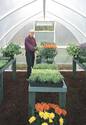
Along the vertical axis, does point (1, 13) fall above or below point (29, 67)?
above

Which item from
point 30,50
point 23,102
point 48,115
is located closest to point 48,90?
point 48,115

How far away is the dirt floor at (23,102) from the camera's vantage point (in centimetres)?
677

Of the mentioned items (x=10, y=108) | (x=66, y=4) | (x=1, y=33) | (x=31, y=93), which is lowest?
(x=10, y=108)

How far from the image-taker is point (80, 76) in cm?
1276

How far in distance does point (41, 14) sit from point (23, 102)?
9771 mm

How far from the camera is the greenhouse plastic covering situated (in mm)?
13906

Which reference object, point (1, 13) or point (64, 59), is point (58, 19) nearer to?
point (64, 59)

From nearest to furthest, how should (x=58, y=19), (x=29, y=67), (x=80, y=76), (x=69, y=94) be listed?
(x=69, y=94)
(x=29, y=67)
(x=80, y=76)
(x=58, y=19)

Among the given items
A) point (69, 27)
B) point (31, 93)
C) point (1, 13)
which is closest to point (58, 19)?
point (69, 27)

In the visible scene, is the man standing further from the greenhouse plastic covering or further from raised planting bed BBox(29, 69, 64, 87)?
raised planting bed BBox(29, 69, 64, 87)

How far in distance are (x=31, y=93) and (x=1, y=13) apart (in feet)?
25.6

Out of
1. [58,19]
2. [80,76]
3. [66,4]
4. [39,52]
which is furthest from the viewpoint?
[58,19]

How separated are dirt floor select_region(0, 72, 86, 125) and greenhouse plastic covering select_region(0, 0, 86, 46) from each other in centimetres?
285

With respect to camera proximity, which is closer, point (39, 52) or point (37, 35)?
point (39, 52)
